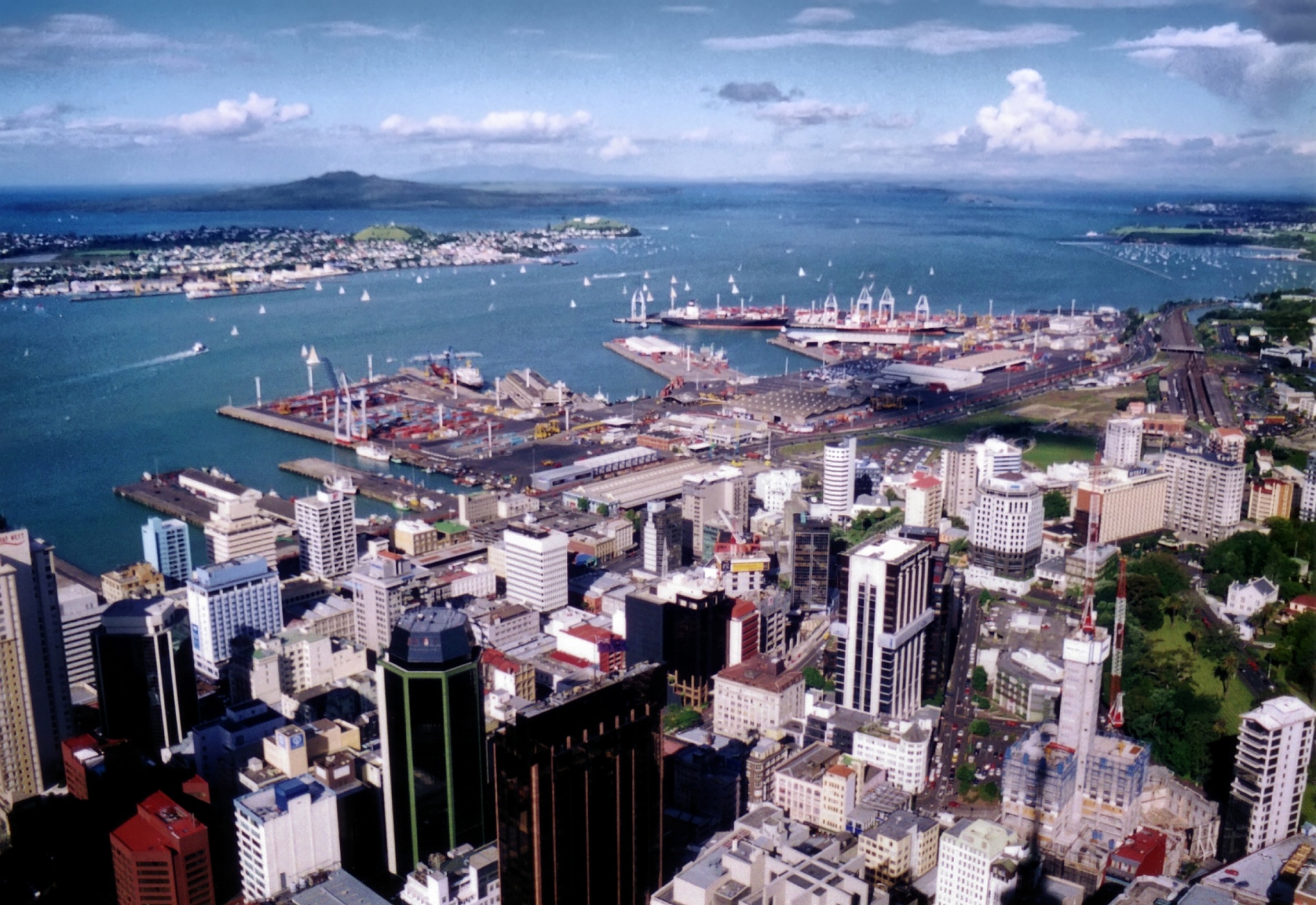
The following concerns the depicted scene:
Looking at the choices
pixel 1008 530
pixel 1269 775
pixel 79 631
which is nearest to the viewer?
pixel 1269 775

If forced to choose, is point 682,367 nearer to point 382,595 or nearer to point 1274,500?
point 1274,500

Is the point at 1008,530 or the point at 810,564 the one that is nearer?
the point at 810,564

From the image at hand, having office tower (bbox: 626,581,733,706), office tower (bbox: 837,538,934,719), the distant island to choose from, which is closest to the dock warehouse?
office tower (bbox: 626,581,733,706)

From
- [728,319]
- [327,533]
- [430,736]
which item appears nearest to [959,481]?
[327,533]

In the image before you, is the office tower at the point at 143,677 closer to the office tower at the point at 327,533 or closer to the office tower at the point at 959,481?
the office tower at the point at 327,533

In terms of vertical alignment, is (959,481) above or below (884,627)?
below

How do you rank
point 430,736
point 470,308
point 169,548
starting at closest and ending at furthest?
point 430,736
point 169,548
point 470,308

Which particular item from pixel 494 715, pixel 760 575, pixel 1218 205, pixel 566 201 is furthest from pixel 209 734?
pixel 566 201
